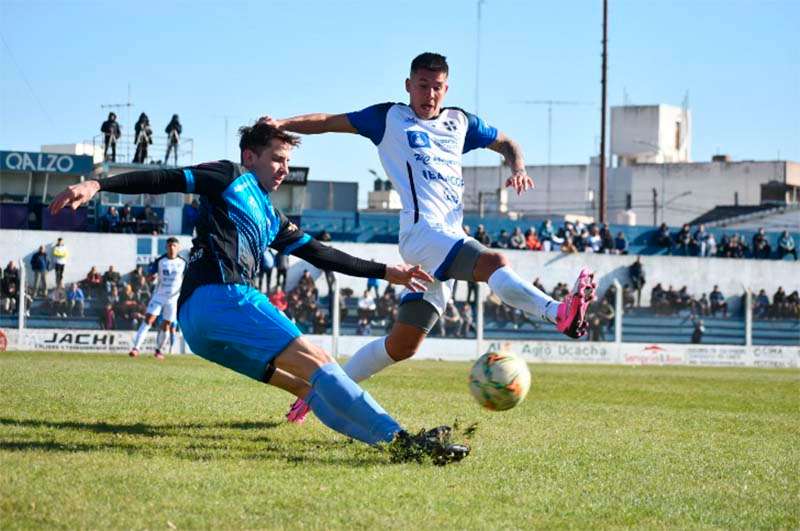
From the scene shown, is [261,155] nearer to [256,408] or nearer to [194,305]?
[194,305]

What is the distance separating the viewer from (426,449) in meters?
6.95

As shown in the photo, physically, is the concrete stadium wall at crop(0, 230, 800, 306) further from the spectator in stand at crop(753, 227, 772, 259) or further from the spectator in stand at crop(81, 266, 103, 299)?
the spectator in stand at crop(81, 266, 103, 299)

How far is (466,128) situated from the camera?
30.8ft

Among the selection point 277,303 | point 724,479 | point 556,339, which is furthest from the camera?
point 556,339

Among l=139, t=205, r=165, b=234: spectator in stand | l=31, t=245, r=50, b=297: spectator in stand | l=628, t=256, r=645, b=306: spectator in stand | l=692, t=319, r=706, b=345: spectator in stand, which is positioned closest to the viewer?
l=31, t=245, r=50, b=297: spectator in stand

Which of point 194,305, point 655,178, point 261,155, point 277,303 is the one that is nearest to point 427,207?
point 261,155

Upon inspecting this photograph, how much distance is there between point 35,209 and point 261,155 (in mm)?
36030

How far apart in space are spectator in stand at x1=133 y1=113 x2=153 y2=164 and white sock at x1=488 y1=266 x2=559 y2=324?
3714cm

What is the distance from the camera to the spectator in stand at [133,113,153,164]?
43.9m

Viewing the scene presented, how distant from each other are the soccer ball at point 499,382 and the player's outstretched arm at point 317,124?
2.47 metres

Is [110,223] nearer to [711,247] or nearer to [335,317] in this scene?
[335,317]

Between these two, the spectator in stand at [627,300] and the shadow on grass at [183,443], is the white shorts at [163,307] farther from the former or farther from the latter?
the shadow on grass at [183,443]

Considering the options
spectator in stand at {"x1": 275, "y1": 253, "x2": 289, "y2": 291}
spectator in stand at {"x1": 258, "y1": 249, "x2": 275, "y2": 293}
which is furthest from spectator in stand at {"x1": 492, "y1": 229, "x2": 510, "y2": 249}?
spectator in stand at {"x1": 258, "y1": 249, "x2": 275, "y2": 293}

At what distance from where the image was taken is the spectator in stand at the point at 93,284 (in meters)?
27.9
